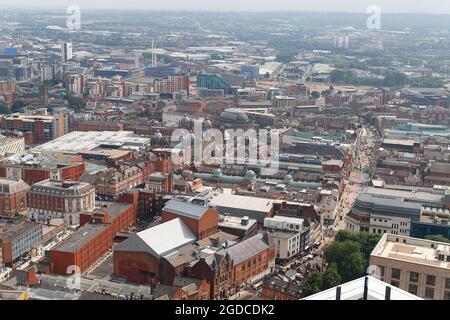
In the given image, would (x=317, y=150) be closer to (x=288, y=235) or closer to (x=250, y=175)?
(x=250, y=175)

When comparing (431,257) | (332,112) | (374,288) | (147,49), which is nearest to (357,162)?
(332,112)

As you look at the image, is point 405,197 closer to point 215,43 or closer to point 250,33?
point 215,43

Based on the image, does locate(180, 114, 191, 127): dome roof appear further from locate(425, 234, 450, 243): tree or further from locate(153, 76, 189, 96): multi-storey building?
locate(425, 234, 450, 243): tree

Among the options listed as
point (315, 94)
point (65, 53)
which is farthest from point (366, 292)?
point (65, 53)

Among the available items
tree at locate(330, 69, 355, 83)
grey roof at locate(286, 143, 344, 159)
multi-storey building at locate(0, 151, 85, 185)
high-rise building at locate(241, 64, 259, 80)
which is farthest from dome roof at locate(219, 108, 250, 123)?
tree at locate(330, 69, 355, 83)

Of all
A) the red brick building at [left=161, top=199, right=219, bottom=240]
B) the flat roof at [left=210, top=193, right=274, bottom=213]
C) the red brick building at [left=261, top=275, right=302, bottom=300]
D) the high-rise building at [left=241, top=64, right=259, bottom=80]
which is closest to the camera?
the red brick building at [left=261, top=275, right=302, bottom=300]

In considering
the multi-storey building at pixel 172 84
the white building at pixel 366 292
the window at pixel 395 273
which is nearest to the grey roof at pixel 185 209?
the window at pixel 395 273

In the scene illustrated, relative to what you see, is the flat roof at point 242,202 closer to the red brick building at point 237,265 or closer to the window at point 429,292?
the red brick building at point 237,265
